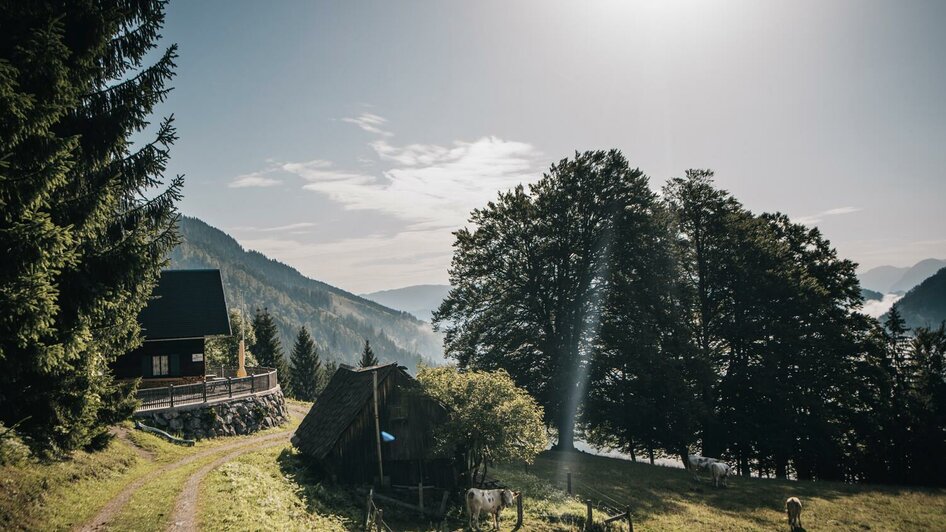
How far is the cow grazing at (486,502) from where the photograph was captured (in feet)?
74.1

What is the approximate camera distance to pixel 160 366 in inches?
1447

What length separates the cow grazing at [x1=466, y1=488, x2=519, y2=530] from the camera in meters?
22.6

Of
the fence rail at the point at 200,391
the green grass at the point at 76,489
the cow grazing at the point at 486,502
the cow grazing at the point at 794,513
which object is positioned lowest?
the cow grazing at the point at 794,513

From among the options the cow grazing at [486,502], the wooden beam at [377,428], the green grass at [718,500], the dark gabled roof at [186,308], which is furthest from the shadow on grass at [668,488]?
the dark gabled roof at [186,308]

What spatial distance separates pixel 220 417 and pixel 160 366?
27.3 ft

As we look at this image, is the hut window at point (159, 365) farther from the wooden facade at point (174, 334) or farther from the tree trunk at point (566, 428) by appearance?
the tree trunk at point (566, 428)

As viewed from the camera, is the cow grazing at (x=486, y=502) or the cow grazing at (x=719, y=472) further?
the cow grazing at (x=719, y=472)

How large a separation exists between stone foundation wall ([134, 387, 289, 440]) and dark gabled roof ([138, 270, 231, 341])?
676 centimetres

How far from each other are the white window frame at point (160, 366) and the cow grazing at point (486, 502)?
2719 cm

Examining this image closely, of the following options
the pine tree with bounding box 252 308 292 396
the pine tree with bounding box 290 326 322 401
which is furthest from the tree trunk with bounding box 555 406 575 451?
the pine tree with bounding box 290 326 322 401

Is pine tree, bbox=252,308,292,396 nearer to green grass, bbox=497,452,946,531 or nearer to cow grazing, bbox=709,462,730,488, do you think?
green grass, bbox=497,452,946,531

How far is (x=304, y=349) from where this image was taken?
270 ft

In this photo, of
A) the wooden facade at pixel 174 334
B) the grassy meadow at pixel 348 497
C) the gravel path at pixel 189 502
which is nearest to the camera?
the gravel path at pixel 189 502

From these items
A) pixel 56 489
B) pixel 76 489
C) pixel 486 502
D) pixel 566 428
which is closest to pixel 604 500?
pixel 486 502
